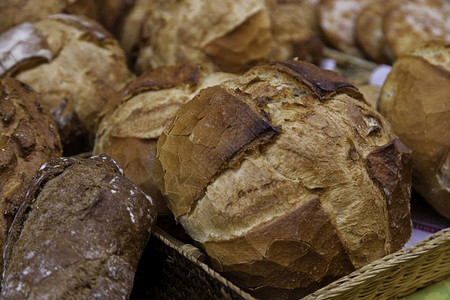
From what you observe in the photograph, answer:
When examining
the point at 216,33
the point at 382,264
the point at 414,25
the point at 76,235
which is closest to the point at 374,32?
the point at 414,25

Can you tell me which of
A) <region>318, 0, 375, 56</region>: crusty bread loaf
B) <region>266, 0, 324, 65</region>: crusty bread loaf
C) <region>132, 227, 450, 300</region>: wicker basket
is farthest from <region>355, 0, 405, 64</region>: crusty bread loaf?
<region>132, 227, 450, 300</region>: wicker basket

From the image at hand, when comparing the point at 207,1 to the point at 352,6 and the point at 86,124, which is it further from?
the point at 352,6

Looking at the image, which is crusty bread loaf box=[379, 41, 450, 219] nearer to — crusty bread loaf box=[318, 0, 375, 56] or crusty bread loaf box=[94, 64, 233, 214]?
crusty bread loaf box=[94, 64, 233, 214]

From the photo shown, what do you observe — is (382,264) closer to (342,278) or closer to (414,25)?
(342,278)

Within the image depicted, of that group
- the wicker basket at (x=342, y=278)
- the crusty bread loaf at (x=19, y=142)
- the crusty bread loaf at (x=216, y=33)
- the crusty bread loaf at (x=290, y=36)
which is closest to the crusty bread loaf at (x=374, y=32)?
the crusty bread loaf at (x=290, y=36)

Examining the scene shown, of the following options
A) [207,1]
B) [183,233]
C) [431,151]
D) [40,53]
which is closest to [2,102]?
[40,53]

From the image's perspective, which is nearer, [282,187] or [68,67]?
[282,187]
